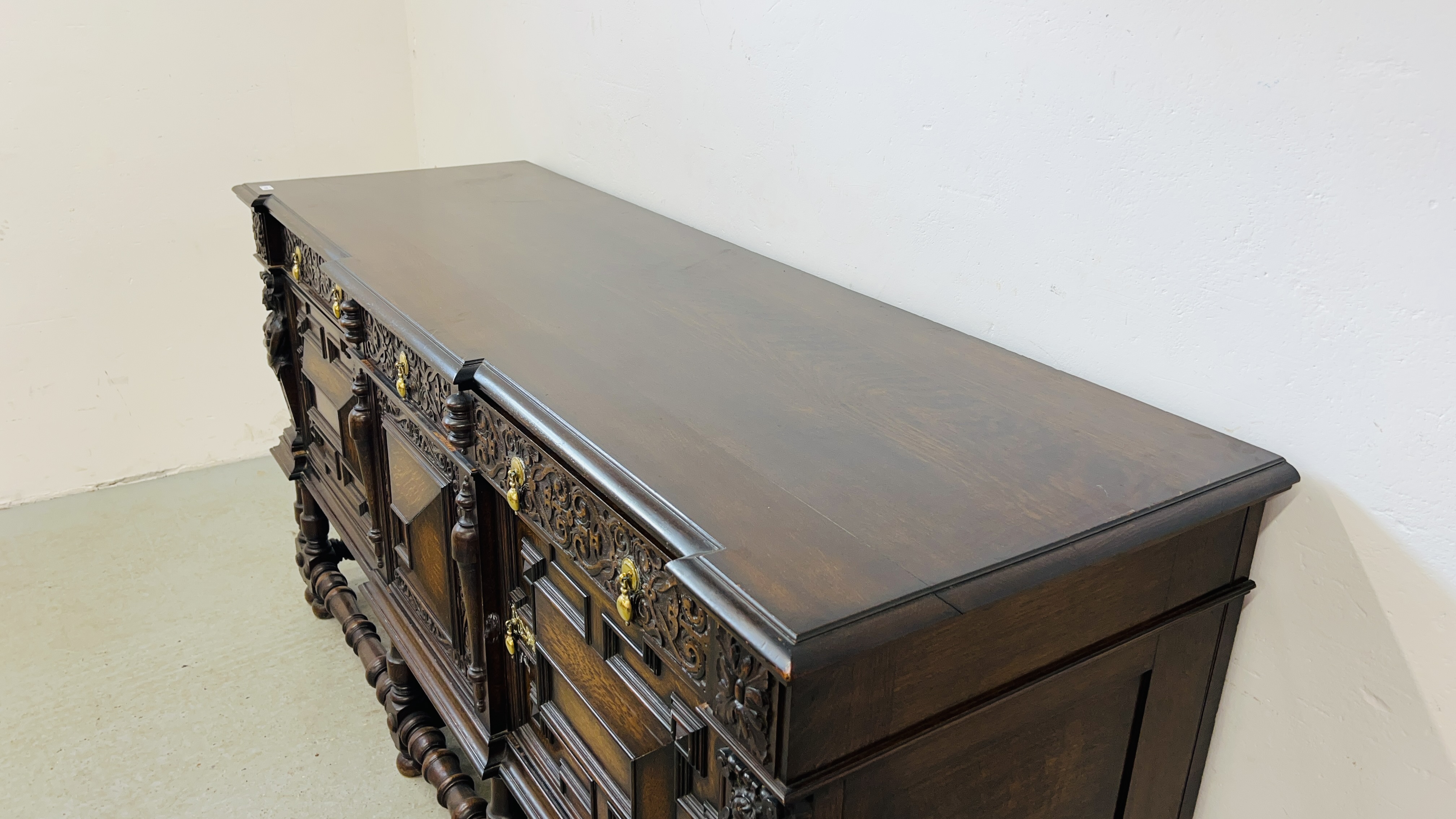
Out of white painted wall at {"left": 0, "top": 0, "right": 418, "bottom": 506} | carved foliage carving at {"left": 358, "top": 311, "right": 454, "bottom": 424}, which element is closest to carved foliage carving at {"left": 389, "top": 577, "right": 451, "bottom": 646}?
carved foliage carving at {"left": 358, "top": 311, "right": 454, "bottom": 424}

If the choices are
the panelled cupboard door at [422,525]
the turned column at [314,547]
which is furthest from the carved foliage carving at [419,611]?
the turned column at [314,547]

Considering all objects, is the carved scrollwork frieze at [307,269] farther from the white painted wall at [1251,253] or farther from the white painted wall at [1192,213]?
the white painted wall at [1251,253]

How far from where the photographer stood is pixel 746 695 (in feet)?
2.93

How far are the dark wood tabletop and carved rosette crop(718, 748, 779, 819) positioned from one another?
193 millimetres

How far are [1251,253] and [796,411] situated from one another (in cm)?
53

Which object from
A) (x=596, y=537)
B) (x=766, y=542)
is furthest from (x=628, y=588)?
(x=766, y=542)

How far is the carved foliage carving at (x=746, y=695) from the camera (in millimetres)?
875

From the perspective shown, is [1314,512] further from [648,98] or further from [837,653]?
[648,98]

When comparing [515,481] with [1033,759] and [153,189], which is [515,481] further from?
[153,189]

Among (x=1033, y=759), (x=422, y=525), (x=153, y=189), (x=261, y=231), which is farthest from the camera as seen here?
(x=153, y=189)

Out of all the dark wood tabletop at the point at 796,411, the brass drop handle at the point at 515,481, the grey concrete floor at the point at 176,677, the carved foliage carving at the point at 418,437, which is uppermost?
the dark wood tabletop at the point at 796,411

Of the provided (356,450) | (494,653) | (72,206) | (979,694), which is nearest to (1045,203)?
(979,694)

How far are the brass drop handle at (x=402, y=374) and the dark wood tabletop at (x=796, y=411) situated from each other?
0.33 feet

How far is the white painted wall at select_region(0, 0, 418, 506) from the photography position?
2.92 m
